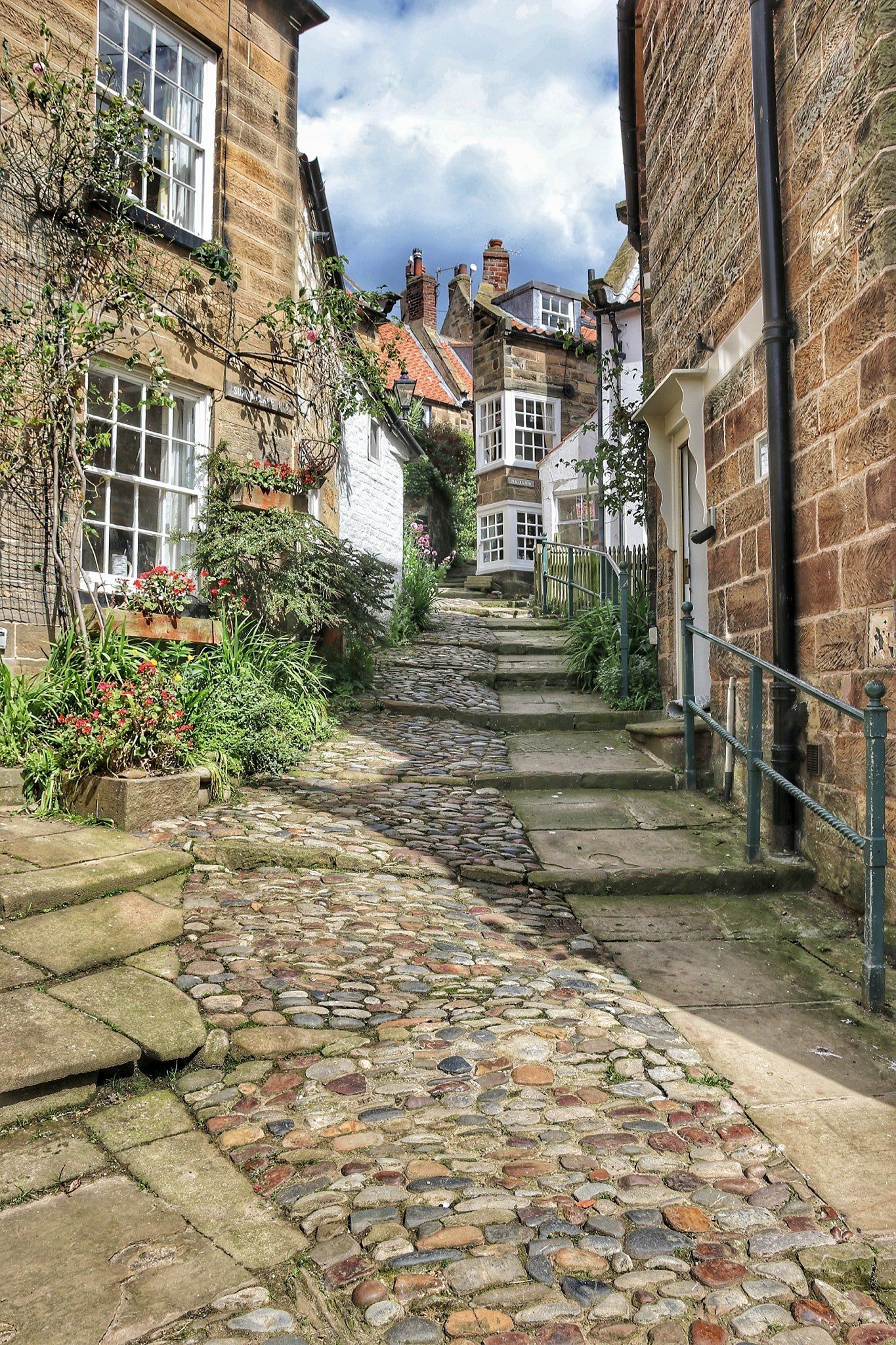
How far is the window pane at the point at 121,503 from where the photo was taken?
670 cm

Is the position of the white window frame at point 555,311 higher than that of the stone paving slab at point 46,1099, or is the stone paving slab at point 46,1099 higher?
the white window frame at point 555,311

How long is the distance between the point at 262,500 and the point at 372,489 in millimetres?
5698

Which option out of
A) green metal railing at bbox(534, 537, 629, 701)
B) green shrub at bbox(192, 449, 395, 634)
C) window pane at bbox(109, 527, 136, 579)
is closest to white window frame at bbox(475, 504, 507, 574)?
green metal railing at bbox(534, 537, 629, 701)

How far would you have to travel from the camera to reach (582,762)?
674cm

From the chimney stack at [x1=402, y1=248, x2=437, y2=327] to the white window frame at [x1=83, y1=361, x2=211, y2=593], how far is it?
2560cm

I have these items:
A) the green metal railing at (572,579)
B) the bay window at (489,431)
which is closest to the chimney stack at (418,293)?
the bay window at (489,431)

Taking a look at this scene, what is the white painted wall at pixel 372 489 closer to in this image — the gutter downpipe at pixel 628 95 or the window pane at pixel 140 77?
the gutter downpipe at pixel 628 95

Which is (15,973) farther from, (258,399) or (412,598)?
(412,598)

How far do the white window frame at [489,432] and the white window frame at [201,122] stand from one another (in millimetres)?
15216

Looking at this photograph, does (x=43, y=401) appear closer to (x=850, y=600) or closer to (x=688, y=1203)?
(x=850, y=600)

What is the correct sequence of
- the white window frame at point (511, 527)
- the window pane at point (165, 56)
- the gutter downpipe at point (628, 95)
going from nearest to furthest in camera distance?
the window pane at point (165, 56) < the gutter downpipe at point (628, 95) < the white window frame at point (511, 527)

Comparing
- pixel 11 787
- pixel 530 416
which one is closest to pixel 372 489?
pixel 11 787

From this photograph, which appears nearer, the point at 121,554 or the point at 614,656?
the point at 121,554

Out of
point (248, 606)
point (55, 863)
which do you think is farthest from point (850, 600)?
point (248, 606)
